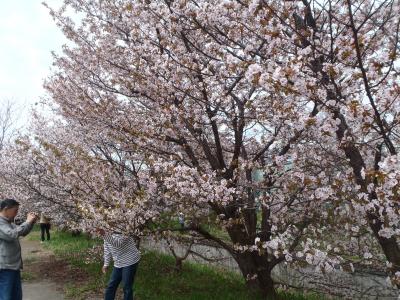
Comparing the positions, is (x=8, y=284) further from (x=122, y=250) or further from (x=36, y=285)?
(x=36, y=285)

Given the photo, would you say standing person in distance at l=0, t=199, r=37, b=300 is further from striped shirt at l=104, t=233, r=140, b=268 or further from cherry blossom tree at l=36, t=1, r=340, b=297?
cherry blossom tree at l=36, t=1, r=340, b=297

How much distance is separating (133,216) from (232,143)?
239 centimetres

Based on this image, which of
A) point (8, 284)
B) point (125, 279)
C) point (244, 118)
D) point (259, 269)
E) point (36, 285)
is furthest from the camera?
point (36, 285)

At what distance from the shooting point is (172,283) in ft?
→ 29.1

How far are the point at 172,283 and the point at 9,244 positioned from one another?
12.6ft

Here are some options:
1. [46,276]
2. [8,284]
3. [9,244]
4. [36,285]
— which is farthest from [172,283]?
[46,276]

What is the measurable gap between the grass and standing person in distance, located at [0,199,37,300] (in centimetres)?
255

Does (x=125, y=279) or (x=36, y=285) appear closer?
(x=125, y=279)

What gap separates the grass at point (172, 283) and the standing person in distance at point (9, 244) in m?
2.55

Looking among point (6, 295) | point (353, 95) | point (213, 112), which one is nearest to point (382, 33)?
point (353, 95)

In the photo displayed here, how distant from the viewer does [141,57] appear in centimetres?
618

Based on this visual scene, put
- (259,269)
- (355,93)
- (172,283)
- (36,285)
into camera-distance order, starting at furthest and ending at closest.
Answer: (36,285) → (172,283) → (259,269) → (355,93)

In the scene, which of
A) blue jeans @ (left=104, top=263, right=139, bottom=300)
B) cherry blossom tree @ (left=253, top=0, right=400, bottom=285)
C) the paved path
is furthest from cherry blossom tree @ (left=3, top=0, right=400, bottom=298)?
the paved path

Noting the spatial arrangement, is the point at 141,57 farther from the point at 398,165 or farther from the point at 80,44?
the point at 398,165
